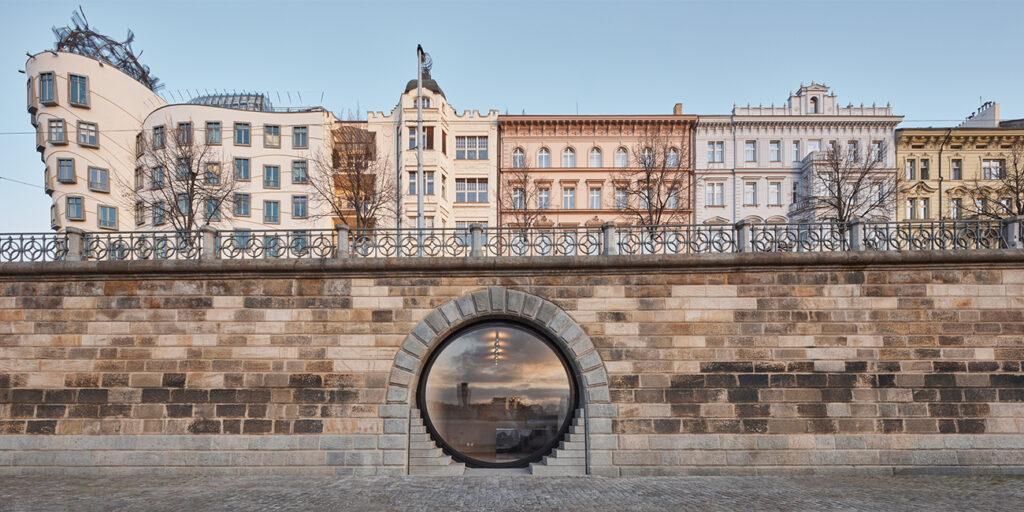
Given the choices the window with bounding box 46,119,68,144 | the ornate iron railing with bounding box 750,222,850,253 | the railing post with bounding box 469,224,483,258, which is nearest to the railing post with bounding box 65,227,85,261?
the railing post with bounding box 469,224,483,258

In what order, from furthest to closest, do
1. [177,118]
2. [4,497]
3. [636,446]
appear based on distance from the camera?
[177,118] < [636,446] < [4,497]

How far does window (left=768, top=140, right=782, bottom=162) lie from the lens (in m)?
32.4

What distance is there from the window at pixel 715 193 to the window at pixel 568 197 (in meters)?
7.75

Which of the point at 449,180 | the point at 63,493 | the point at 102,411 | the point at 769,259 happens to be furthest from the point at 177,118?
the point at 769,259

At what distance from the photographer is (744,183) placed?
32469 mm

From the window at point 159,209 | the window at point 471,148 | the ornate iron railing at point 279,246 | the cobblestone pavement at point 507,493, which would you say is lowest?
the cobblestone pavement at point 507,493

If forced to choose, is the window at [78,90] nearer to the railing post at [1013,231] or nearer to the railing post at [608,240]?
the railing post at [608,240]

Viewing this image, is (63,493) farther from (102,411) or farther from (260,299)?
(260,299)

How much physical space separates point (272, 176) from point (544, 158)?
51.6 ft

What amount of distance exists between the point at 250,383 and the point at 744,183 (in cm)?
2912

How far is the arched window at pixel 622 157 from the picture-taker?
32.6m

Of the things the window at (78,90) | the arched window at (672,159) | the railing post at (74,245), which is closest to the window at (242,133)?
the window at (78,90)

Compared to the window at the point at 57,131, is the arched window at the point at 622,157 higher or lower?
lower

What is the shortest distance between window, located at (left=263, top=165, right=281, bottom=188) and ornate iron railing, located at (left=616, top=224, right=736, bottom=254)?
25.9 metres
